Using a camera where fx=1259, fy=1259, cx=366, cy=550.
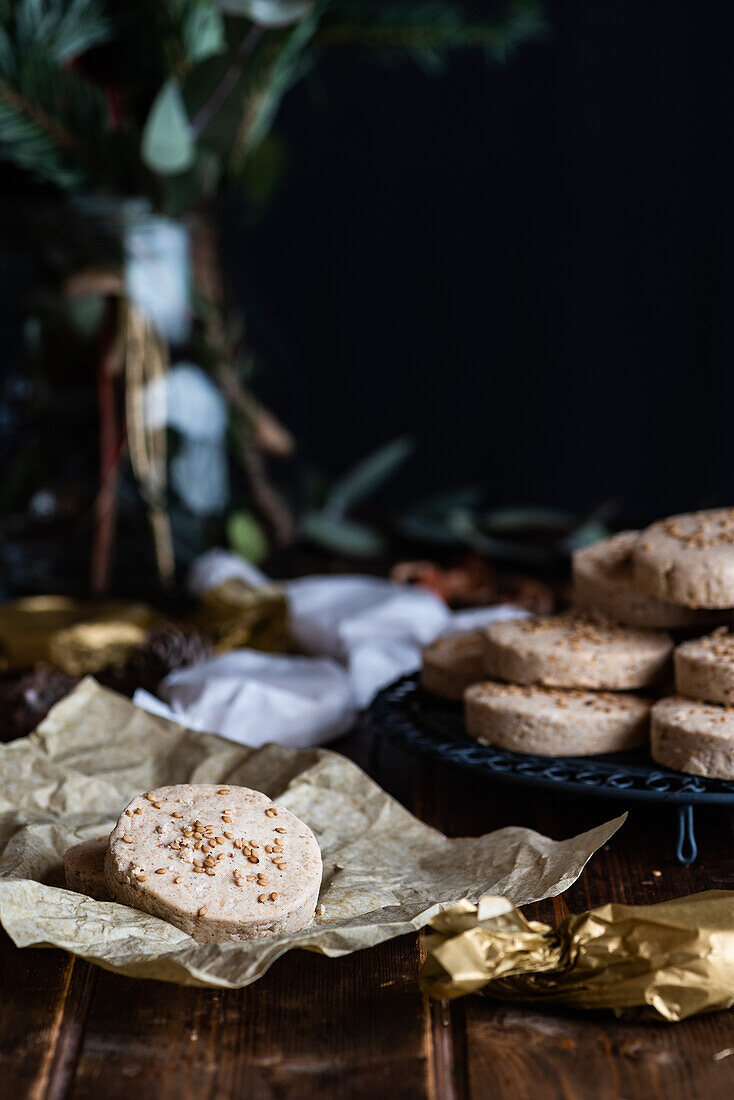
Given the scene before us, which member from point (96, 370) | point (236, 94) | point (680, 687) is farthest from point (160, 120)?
point (680, 687)

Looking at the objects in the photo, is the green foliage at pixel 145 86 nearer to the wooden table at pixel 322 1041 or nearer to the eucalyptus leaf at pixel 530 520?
the eucalyptus leaf at pixel 530 520

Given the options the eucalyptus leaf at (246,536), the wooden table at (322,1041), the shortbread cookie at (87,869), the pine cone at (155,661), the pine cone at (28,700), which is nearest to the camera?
the wooden table at (322,1041)

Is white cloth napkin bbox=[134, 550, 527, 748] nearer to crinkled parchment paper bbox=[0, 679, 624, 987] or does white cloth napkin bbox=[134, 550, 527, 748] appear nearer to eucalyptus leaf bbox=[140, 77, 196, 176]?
crinkled parchment paper bbox=[0, 679, 624, 987]

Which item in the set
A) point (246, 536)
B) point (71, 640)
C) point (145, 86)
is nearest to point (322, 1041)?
point (71, 640)

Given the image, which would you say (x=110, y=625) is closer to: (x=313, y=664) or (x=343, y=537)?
(x=313, y=664)

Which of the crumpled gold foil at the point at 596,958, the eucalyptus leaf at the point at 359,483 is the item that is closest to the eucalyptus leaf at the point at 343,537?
the eucalyptus leaf at the point at 359,483
